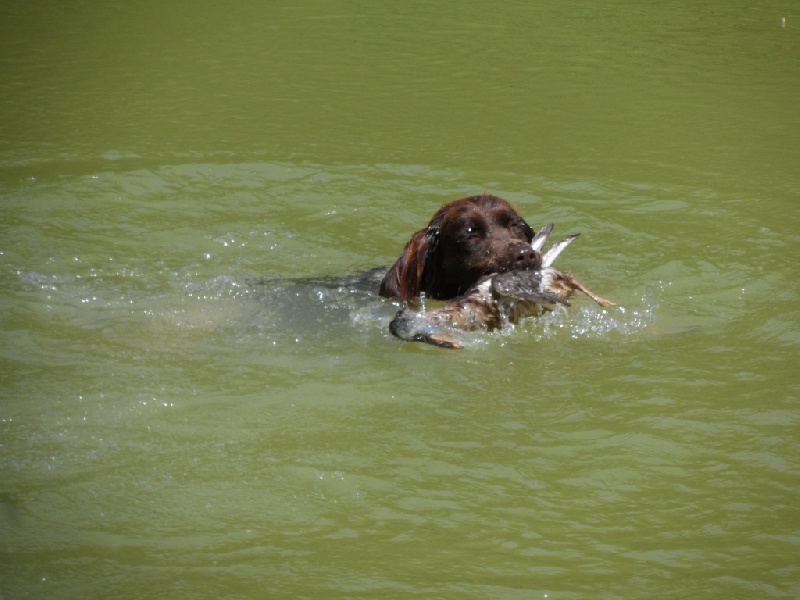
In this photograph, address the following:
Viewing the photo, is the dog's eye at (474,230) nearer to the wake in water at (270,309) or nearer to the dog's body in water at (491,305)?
the dog's body in water at (491,305)

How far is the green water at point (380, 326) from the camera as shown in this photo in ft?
14.3

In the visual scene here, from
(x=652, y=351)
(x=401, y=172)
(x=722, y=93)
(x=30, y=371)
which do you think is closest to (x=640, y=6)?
(x=722, y=93)

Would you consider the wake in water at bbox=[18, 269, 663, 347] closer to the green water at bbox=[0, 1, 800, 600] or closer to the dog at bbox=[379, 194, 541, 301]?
the green water at bbox=[0, 1, 800, 600]

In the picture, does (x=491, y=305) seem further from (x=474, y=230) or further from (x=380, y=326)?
(x=380, y=326)

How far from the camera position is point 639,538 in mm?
4379

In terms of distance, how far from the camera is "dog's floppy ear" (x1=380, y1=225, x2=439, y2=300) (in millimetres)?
6656

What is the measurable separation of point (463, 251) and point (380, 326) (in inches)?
28.0

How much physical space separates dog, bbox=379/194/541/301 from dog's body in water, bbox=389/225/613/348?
128 millimetres

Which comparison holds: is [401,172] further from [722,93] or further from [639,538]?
[639,538]

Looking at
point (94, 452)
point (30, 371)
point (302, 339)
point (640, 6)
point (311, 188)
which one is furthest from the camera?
point (640, 6)

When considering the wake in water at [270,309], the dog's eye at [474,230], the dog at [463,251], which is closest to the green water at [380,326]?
the wake in water at [270,309]

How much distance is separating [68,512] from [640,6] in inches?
478

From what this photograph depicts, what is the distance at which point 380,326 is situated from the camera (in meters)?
6.61

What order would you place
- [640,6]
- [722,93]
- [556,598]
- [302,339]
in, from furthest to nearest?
1. [640,6]
2. [722,93]
3. [302,339]
4. [556,598]
